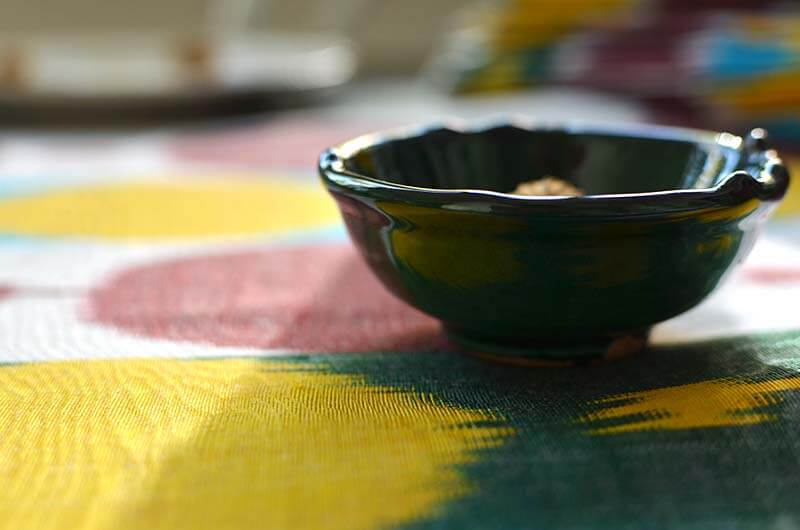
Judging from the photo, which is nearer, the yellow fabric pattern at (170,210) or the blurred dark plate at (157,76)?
the yellow fabric pattern at (170,210)

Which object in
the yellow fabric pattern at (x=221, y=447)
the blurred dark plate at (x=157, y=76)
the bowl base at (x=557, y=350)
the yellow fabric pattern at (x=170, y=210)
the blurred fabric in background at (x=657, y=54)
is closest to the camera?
the yellow fabric pattern at (x=221, y=447)

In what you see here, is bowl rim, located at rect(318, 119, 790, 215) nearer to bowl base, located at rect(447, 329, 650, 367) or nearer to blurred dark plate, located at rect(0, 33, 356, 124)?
bowl base, located at rect(447, 329, 650, 367)

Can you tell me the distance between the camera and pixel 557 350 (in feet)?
1.33

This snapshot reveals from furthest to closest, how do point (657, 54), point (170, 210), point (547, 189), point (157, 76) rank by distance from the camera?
point (157, 76)
point (657, 54)
point (170, 210)
point (547, 189)

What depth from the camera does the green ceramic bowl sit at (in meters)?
0.36

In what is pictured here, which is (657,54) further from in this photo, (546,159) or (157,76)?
(546,159)

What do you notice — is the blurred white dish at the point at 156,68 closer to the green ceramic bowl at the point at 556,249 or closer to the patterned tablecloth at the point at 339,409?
the patterned tablecloth at the point at 339,409

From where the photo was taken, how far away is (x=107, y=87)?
1.25m

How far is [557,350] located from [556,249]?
61 mm

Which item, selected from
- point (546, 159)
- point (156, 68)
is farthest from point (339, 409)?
point (156, 68)

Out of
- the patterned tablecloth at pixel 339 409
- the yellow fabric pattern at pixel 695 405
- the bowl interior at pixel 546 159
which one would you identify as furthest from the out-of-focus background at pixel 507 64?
the yellow fabric pattern at pixel 695 405

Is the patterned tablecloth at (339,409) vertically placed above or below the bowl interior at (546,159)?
below

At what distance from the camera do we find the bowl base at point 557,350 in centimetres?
41

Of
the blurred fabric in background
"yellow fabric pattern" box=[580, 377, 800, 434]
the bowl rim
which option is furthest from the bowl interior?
the blurred fabric in background
